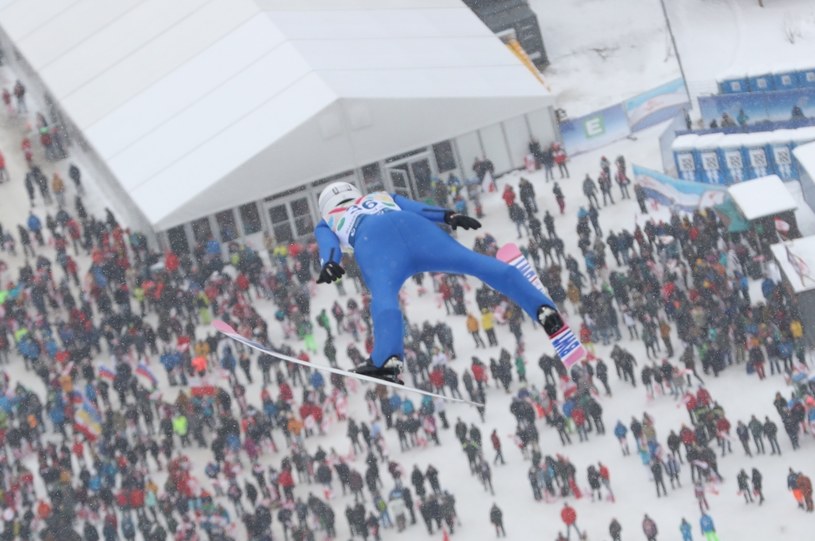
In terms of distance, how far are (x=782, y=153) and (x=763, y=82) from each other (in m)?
5.54

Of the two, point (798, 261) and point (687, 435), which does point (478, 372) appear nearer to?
point (687, 435)

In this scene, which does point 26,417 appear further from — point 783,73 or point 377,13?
point 783,73

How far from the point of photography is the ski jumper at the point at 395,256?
575 inches

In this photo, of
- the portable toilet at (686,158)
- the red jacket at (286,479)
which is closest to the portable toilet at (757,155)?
the portable toilet at (686,158)

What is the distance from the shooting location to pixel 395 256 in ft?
48.8

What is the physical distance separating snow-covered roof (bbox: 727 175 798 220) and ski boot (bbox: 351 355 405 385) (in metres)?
21.5

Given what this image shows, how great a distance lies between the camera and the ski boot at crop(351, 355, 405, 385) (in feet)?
47.7

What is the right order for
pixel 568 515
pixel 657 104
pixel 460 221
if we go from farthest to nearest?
pixel 657 104 → pixel 568 515 → pixel 460 221

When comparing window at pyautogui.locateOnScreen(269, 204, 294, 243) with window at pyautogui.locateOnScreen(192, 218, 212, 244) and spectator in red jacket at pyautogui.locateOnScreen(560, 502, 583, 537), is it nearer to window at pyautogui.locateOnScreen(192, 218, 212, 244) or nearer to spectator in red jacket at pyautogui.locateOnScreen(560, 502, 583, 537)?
window at pyautogui.locateOnScreen(192, 218, 212, 244)

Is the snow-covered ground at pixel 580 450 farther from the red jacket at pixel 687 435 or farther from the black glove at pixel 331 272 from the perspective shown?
the black glove at pixel 331 272

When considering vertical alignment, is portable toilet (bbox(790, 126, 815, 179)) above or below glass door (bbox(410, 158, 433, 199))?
below

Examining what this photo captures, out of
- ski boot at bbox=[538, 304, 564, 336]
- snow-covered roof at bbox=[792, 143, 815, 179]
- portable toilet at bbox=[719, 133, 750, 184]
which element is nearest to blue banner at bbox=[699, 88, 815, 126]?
portable toilet at bbox=[719, 133, 750, 184]

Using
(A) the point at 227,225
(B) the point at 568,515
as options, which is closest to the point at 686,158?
(A) the point at 227,225

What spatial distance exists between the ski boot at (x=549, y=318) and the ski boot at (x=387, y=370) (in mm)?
1234
